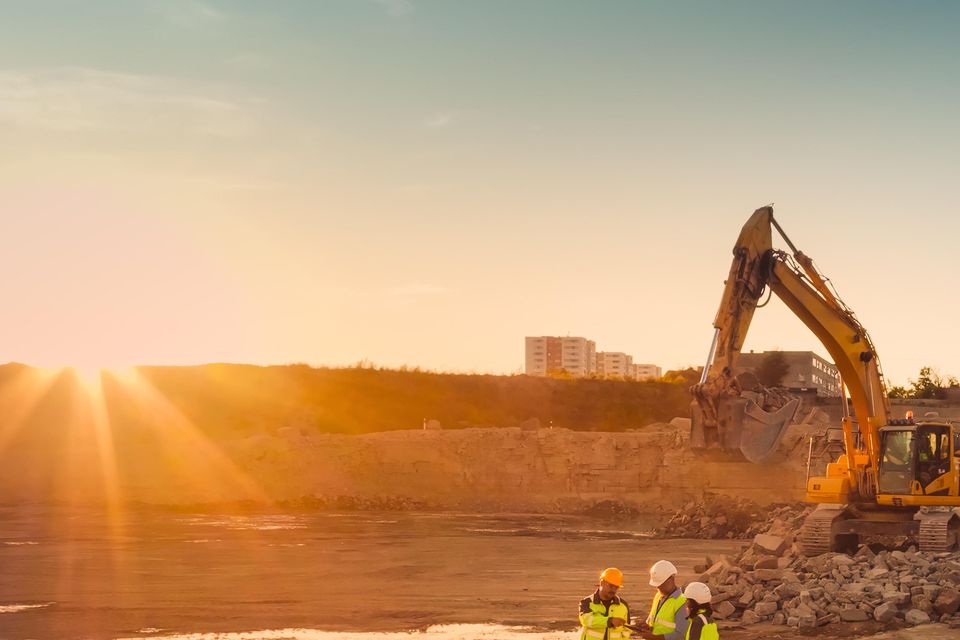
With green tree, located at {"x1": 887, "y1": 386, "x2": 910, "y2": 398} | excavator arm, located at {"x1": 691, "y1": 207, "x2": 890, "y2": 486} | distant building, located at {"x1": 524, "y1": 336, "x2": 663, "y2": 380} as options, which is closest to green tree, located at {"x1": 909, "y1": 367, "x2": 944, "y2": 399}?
green tree, located at {"x1": 887, "y1": 386, "x2": 910, "y2": 398}

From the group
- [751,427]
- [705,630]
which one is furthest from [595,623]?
[751,427]

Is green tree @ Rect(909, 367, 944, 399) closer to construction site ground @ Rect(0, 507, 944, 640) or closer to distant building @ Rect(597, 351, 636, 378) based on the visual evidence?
construction site ground @ Rect(0, 507, 944, 640)

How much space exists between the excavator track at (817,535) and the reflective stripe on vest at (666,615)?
428 inches

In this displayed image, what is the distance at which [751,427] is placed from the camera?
64.9ft

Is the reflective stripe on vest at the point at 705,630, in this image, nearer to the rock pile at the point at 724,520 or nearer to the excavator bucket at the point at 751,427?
the excavator bucket at the point at 751,427

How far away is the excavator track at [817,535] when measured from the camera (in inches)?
741

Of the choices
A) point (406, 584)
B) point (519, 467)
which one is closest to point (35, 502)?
point (519, 467)

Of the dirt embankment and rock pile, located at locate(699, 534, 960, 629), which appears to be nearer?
rock pile, located at locate(699, 534, 960, 629)

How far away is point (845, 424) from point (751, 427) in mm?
1895

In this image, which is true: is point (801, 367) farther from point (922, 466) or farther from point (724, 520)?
point (922, 466)

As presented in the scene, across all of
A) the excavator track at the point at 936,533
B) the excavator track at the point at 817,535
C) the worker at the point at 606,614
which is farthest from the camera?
the excavator track at the point at 817,535

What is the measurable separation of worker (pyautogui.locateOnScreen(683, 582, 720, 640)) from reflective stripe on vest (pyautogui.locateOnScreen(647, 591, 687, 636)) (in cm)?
27

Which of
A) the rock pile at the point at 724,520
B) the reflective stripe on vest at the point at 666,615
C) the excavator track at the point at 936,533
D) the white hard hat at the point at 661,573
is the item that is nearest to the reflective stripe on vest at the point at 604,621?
the reflective stripe on vest at the point at 666,615

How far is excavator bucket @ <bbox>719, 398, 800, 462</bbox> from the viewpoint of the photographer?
1944 centimetres
